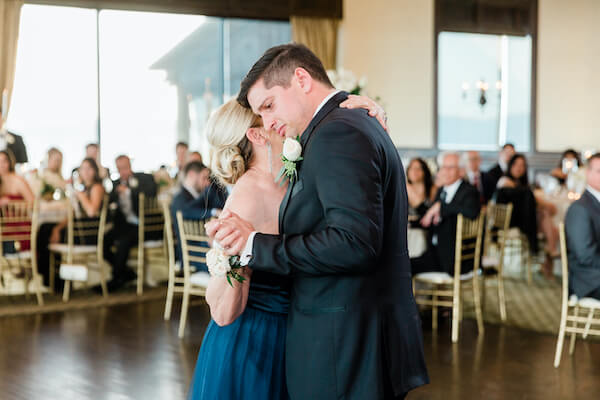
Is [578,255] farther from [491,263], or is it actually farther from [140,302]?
[140,302]

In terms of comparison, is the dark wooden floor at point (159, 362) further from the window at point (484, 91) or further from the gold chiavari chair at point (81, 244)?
the window at point (484, 91)

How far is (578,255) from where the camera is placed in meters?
4.22

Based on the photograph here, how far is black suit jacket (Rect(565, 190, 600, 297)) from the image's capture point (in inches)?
164

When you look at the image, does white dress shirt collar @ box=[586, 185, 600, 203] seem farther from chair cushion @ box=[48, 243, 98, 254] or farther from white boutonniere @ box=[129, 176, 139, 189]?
white boutonniere @ box=[129, 176, 139, 189]

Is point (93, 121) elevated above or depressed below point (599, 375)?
above

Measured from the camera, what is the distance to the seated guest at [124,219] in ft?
23.1

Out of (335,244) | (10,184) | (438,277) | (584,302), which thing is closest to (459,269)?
(438,277)

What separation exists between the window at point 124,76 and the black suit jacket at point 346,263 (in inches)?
355

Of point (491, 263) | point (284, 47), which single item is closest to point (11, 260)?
point (491, 263)

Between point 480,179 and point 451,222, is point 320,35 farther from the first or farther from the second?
point 451,222

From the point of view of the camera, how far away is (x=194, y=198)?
5.93 m

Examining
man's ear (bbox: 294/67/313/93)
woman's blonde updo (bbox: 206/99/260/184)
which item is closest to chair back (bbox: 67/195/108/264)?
woman's blonde updo (bbox: 206/99/260/184)

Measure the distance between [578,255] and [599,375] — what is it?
0.79 metres

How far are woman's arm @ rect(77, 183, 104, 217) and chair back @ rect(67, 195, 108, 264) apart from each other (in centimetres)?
6
